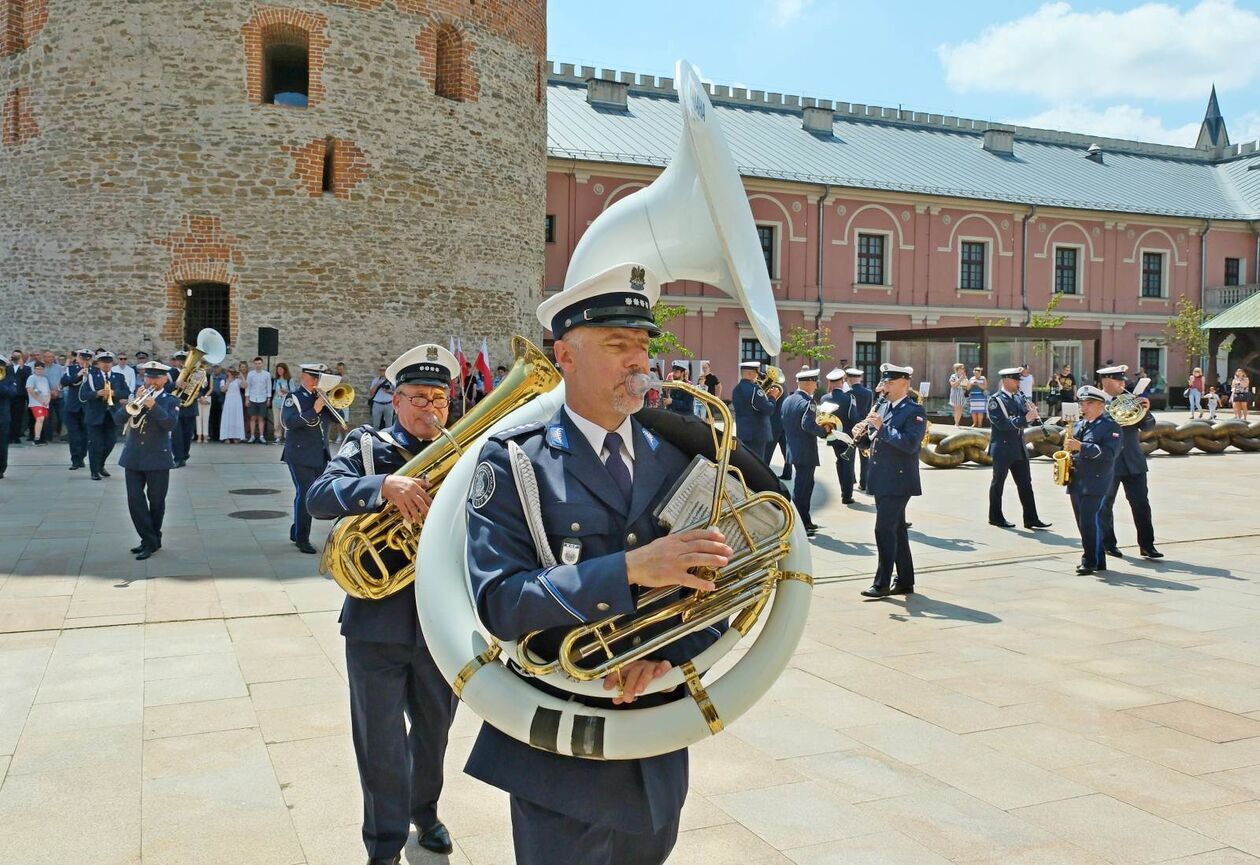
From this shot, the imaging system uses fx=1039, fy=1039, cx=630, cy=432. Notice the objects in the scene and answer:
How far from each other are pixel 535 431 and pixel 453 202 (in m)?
22.6

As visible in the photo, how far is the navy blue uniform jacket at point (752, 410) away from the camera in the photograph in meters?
13.8

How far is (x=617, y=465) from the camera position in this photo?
263 centimetres

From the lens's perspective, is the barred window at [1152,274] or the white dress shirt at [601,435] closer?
the white dress shirt at [601,435]

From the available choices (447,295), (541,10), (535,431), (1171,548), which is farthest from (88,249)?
(535,431)

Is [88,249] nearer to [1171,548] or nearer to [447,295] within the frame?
[447,295]

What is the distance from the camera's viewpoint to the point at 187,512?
12.5 m

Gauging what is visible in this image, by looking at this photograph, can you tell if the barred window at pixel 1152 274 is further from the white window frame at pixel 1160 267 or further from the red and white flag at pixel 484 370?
the red and white flag at pixel 484 370

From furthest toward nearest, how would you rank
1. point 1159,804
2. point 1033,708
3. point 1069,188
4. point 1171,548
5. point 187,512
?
point 1069,188 < point 187,512 < point 1171,548 < point 1033,708 < point 1159,804

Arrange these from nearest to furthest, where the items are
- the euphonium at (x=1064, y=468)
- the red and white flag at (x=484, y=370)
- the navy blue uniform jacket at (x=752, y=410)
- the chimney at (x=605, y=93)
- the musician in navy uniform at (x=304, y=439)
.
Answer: the musician in navy uniform at (x=304, y=439) → the euphonium at (x=1064, y=468) → the navy blue uniform jacket at (x=752, y=410) → the red and white flag at (x=484, y=370) → the chimney at (x=605, y=93)

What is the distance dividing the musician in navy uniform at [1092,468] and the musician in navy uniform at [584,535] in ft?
25.9

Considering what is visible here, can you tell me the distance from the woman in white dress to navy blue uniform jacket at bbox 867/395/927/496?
16.4 m

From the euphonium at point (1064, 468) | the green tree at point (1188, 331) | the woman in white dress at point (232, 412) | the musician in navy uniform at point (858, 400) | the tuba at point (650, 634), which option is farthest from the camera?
the green tree at point (1188, 331)

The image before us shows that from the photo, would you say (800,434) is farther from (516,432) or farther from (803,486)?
(516,432)

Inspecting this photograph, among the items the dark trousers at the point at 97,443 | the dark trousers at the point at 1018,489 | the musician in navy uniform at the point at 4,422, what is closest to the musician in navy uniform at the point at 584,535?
the dark trousers at the point at 1018,489
